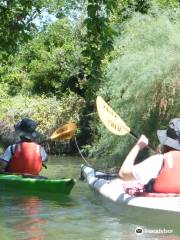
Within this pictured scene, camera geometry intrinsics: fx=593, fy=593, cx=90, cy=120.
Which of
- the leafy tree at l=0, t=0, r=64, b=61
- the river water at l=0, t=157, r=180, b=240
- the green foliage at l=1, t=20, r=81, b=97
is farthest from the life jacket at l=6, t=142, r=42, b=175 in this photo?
the green foliage at l=1, t=20, r=81, b=97

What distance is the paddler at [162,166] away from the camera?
6.39 metres

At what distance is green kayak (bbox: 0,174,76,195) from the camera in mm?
9703

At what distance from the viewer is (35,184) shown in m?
9.81

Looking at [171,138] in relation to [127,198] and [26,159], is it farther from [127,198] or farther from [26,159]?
[26,159]

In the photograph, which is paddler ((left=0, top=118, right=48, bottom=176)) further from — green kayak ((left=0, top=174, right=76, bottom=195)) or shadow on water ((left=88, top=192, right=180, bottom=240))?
shadow on water ((left=88, top=192, right=180, bottom=240))

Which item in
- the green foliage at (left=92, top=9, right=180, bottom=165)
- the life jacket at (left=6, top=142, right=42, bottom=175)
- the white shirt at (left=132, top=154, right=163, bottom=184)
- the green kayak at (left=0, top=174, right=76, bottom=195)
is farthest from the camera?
the green foliage at (left=92, top=9, right=180, bottom=165)

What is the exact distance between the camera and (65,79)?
2302 cm

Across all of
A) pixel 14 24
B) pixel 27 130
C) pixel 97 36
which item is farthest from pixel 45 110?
pixel 97 36

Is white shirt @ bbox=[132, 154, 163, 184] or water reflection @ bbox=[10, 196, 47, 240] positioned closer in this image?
white shirt @ bbox=[132, 154, 163, 184]

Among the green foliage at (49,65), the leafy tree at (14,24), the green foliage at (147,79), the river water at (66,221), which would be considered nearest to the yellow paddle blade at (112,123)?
the river water at (66,221)

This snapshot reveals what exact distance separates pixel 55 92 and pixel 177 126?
657 inches

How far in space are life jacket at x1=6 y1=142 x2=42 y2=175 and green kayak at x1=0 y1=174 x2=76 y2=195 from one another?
0.21m

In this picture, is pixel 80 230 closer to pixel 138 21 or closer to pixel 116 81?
pixel 116 81

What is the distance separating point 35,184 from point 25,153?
22.1 inches
